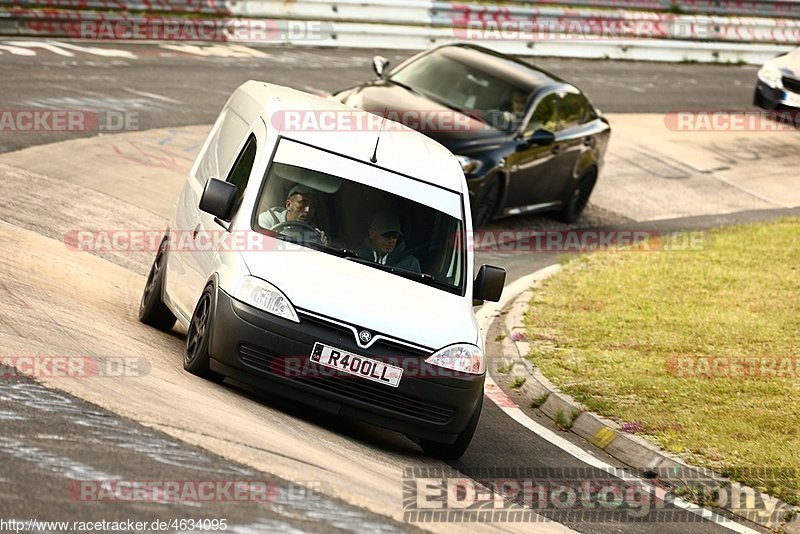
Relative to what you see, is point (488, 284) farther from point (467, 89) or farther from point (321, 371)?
point (467, 89)

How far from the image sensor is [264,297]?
26.4ft

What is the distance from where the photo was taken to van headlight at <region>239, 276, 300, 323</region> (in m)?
8.00

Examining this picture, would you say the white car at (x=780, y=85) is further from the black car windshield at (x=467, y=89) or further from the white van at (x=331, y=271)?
the white van at (x=331, y=271)

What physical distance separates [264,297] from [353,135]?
1913 millimetres

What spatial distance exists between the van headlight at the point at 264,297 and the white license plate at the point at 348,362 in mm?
237

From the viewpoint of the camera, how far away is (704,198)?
804 inches

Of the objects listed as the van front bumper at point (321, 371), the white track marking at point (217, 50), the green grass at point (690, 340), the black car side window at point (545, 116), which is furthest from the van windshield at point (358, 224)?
the white track marking at point (217, 50)

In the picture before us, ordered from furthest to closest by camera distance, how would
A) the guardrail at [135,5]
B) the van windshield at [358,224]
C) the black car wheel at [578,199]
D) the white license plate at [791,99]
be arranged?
the white license plate at [791,99] → the guardrail at [135,5] → the black car wheel at [578,199] → the van windshield at [358,224]

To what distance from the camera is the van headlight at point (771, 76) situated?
23641 mm

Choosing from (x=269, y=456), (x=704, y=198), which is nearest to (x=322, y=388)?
(x=269, y=456)

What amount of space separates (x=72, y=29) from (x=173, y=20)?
1.97m

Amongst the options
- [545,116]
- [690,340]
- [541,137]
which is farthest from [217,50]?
[690,340]

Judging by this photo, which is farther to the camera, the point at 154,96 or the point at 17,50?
the point at 17,50

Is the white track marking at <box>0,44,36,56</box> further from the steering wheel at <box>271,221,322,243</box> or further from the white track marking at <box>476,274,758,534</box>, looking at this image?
the steering wheel at <box>271,221,322,243</box>
